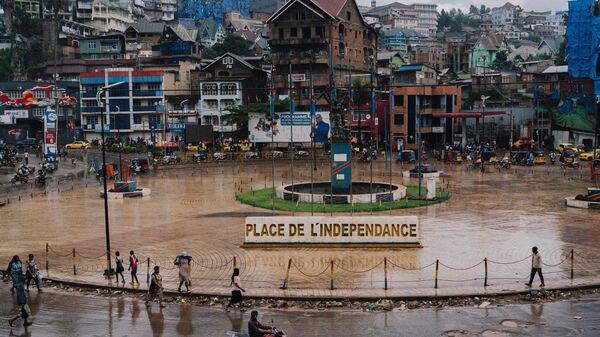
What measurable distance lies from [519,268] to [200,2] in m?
172

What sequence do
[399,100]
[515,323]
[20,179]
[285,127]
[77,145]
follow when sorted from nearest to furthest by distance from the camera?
1. [515,323]
2. [20,179]
3. [285,127]
4. [399,100]
5. [77,145]

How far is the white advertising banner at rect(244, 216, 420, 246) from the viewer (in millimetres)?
27531

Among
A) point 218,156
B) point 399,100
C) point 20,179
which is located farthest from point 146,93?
point 20,179

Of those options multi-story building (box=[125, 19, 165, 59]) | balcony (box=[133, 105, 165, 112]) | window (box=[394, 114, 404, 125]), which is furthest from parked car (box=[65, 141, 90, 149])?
window (box=[394, 114, 404, 125])

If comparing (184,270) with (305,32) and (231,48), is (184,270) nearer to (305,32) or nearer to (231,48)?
(305,32)

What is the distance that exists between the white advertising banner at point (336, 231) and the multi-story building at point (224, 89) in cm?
6363

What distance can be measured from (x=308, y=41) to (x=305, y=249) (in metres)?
65.4

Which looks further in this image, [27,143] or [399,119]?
[27,143]

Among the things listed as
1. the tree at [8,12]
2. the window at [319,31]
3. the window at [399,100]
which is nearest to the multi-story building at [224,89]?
the window at [319,31]

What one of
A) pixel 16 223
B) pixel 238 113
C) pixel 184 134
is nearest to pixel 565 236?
pixel 16 223

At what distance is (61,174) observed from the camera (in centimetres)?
6291

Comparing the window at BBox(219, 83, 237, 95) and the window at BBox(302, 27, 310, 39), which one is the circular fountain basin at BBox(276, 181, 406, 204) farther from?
the window at BBox(219, 83, 237, 95)

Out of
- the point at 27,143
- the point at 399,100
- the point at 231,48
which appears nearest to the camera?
the point at 399,100

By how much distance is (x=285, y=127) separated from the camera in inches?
3049
